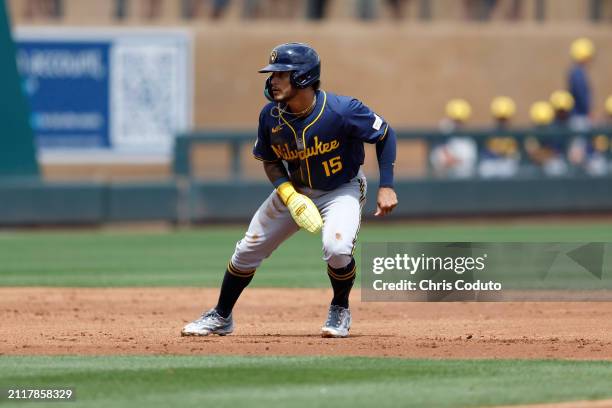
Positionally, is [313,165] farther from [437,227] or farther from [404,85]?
[404,85]

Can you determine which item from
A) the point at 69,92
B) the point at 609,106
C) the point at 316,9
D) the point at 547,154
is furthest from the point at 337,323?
the point at 316,9

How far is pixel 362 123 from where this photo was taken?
867cm

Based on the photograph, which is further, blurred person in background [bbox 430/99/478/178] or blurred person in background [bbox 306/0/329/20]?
blurred person in background [bbox 306/0/329/20]

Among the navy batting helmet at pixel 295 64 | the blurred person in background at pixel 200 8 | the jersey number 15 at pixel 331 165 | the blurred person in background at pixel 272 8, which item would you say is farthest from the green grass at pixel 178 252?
the blurred person in background at pixel 272 8

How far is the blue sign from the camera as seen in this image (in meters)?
22.4

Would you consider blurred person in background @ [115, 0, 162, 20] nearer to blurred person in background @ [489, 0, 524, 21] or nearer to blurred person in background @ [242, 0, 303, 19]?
blurred person in background @ [242, 0, 303, 19]

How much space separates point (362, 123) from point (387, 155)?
30 centimetres

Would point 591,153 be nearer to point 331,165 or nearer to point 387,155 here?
point 387,155

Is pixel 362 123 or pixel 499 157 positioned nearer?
pixel 362 123

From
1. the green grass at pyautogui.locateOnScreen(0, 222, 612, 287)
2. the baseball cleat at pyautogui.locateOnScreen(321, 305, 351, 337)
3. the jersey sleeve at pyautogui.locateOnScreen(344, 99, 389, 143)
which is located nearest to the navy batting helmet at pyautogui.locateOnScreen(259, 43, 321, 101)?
the jersey sleeve at pyautogui.locateOnScreen(344, 99, 389, 143)

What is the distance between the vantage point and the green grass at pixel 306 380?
6.53 m

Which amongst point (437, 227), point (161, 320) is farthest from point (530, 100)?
point (161, 320)

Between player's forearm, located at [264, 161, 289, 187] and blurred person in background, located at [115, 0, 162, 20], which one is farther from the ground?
player's forearm, located at [264, 161, 289, 187]

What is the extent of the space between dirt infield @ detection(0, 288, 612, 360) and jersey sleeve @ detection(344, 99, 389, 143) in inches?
49.2
